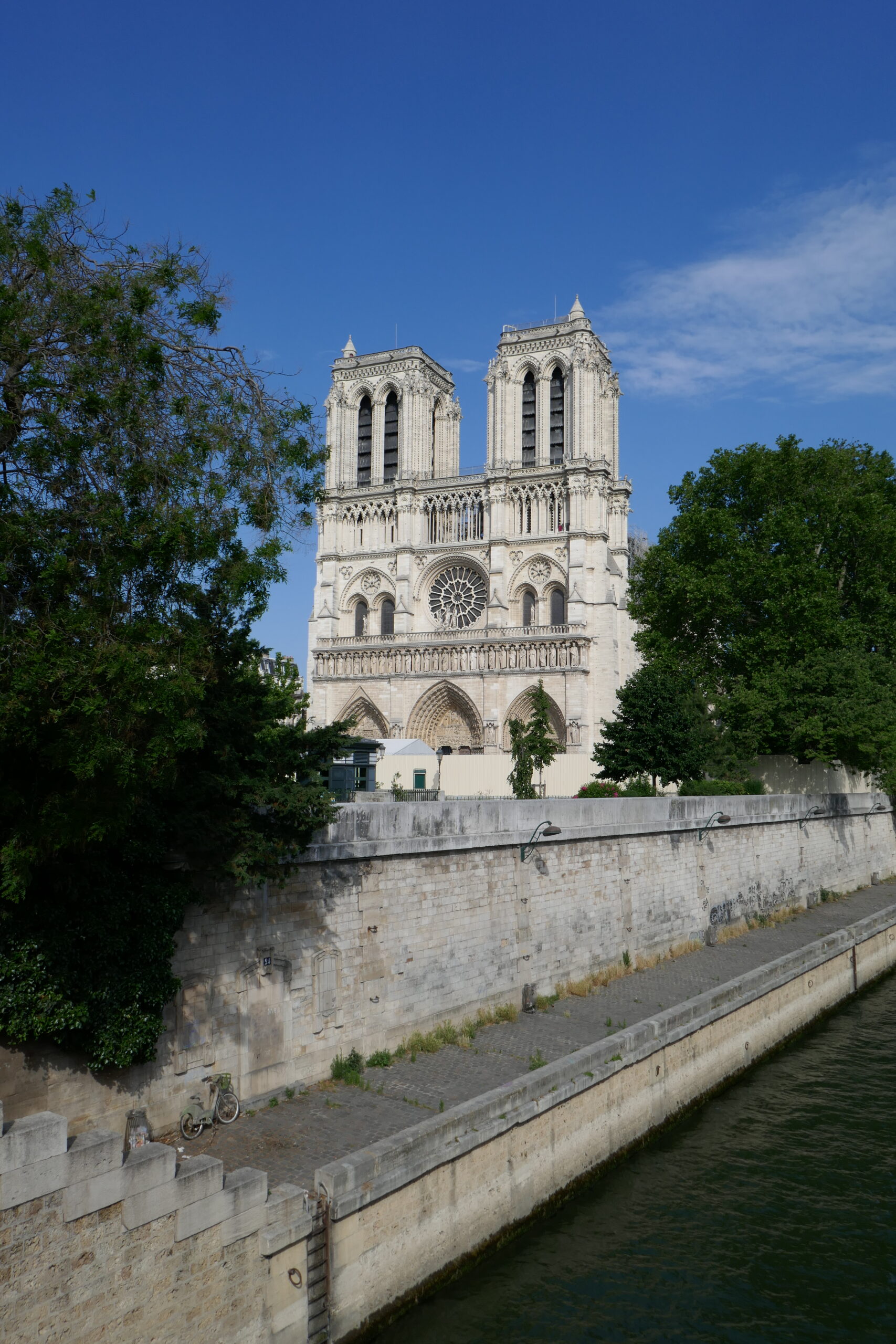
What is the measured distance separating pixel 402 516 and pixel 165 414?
4188cm

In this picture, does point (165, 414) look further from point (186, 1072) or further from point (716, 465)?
point (716, 465)

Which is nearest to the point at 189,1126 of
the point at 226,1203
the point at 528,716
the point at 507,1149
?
the point at 226,1203

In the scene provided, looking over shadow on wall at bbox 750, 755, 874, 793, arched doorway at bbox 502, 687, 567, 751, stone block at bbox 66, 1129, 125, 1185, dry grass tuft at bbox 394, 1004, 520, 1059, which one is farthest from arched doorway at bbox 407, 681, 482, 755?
stone block at bbox 66, 1129, 125, 1185

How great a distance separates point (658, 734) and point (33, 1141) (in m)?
21.2

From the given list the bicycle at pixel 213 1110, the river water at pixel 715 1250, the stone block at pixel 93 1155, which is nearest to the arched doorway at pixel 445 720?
the river water at pixel 715 1250

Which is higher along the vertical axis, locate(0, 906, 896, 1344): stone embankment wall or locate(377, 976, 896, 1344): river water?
locate(0, 906, 896, 1344): stone embankment wall

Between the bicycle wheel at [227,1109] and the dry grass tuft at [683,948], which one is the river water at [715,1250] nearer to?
the bicycle wheel at [227,1109]

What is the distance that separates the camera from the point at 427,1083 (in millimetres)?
9953

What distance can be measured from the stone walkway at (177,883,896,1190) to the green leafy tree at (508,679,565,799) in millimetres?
13893

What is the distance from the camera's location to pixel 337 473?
50.8m

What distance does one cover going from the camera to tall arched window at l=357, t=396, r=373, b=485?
5116 cm

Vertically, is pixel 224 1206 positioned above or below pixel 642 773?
below

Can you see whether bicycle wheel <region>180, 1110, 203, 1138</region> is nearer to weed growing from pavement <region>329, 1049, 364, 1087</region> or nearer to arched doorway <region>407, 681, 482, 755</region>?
weed growing from pavement <region>329, 1049, 364, 1087</region>

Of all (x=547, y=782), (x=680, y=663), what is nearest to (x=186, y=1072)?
(x=680, y=663)
